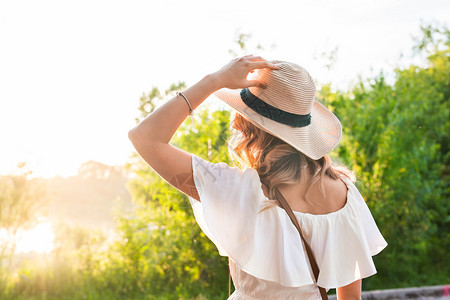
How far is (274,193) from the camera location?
1447 mm

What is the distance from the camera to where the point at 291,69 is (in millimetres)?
1481

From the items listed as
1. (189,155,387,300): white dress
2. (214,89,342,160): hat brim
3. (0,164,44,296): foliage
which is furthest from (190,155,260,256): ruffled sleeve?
(0,164,44,296): foliage

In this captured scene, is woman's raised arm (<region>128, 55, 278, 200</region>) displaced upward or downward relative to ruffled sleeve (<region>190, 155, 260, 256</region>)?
upward

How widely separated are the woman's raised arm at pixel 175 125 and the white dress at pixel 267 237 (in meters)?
0.06

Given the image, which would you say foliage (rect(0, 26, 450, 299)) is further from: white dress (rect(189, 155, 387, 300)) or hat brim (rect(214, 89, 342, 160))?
white dress (rect(189, 155, 387, 300))

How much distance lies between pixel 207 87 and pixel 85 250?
15.9 ft

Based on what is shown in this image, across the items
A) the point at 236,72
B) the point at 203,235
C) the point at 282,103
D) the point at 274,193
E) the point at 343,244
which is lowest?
the point at 203,235

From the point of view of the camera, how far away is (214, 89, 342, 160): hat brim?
4.87ft

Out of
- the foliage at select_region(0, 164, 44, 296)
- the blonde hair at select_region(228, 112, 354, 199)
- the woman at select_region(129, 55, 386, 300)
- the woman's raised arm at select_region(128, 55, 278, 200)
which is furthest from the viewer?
the foliage at select_region(0, 164, 44, 296)

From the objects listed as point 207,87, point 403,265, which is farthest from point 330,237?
point 403,265

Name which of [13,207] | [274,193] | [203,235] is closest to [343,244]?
[274,193]

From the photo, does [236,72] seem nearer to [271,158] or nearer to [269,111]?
[269,111]

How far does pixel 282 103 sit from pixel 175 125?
1.34 ft

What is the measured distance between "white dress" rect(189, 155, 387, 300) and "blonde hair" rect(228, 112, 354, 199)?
0.07m
